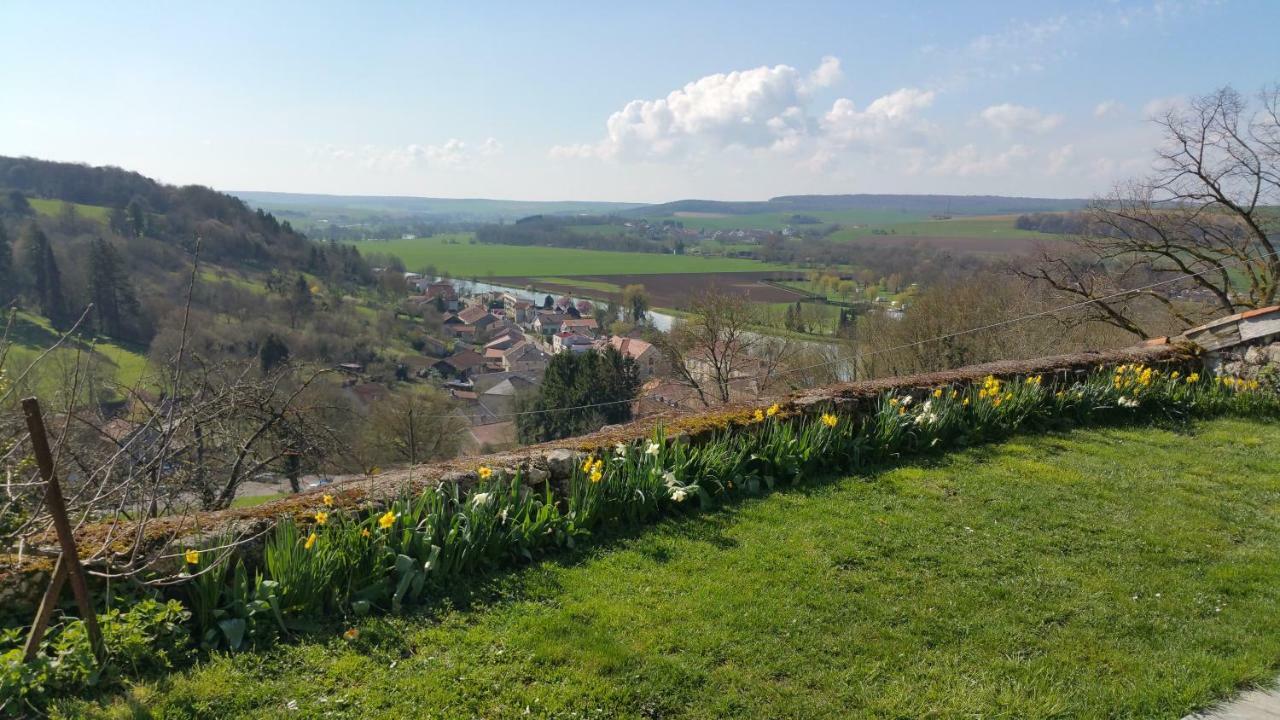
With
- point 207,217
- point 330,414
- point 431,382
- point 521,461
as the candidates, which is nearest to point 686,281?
point 431,382

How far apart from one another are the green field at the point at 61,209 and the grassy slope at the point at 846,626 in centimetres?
6695

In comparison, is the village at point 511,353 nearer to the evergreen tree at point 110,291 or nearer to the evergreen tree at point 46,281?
the evergreen tree at point 110,291

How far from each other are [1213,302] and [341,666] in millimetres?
19282

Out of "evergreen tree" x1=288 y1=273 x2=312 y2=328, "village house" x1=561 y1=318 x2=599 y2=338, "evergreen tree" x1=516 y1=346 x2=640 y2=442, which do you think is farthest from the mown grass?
"evergreen tree" x1=516 y1=346 x2=640 y2=442

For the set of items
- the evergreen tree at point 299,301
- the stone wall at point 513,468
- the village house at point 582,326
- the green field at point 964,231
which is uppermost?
the green field at point 964,231

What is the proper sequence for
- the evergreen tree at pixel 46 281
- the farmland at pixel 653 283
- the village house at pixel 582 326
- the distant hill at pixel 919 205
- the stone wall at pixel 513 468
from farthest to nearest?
the distant hill at pixel 919 205
the farmland at pixel 653 283
the village house at pixel 582 326
the evergreen tree at pixel 46 281
the stone wall at pixel 513 468

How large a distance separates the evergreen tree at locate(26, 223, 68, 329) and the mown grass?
49752 millimetres

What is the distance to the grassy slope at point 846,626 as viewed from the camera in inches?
122

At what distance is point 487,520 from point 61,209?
70.6 meters

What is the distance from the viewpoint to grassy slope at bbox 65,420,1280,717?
3.10 m

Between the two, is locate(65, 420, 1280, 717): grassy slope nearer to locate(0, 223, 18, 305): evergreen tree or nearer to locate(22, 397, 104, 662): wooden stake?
locate(22, 397, 104, 662): wooden stake

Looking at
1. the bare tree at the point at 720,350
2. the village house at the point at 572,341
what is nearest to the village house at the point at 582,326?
the village house at the point at 572,341

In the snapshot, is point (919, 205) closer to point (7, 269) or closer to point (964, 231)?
point (964, 231)

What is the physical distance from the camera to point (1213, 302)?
16.1 meters
